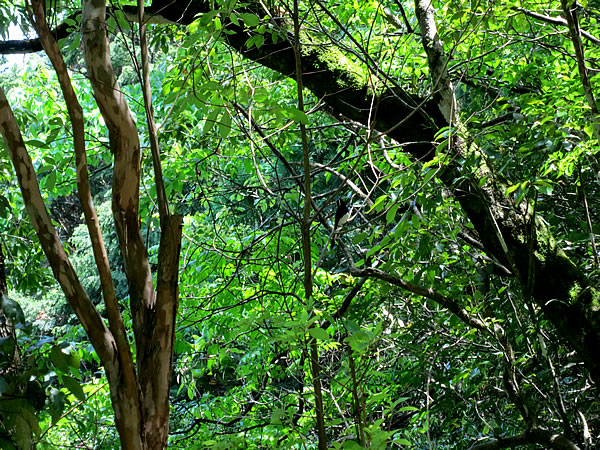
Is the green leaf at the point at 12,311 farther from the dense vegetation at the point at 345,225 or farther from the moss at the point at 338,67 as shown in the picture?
the moss at the point at 338,67

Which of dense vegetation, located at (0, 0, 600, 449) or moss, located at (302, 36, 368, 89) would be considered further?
moss, located at (302, 36, 368, 89)

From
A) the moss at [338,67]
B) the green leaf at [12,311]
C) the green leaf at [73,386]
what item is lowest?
the green leaf at [73,386]

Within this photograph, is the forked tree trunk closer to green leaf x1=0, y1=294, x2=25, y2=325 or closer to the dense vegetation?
the dense vegetation

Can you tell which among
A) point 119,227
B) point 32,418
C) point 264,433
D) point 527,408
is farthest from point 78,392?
point 264,433

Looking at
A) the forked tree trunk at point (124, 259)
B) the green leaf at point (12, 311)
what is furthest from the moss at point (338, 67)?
the green leaf at point (12, 311)

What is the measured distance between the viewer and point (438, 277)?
2.51 metres

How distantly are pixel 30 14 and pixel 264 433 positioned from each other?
2.60 metres

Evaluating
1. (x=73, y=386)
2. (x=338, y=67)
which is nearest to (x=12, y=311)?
(x=73, y=386)

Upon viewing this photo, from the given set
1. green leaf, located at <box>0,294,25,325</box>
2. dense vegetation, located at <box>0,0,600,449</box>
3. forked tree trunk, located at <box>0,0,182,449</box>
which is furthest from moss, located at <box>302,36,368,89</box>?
green leaf, located at <box>0,294,25,325</box>

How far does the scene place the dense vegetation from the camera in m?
1.26

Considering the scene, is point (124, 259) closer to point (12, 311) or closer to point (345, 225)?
point (12, 311)

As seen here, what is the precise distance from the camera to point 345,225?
1891 millimetres

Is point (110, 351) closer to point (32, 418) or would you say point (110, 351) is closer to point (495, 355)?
point (32, 418)

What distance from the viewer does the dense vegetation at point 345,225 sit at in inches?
49.6
